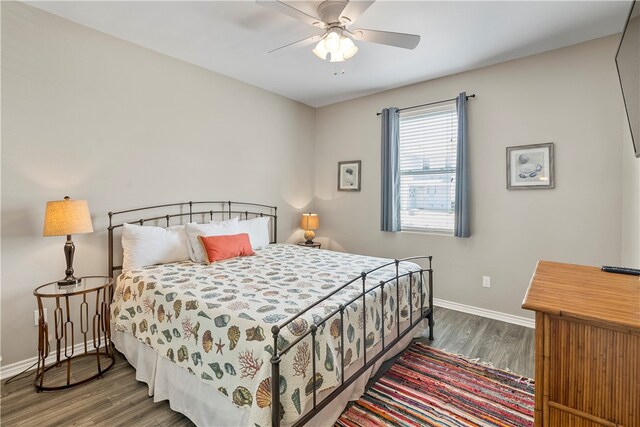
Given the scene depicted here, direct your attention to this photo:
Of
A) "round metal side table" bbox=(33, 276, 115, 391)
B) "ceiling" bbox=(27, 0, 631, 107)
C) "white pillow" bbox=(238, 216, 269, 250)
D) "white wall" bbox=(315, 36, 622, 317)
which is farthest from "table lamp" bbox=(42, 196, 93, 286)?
"white wall" bbox=(315, 36, 622, 317)

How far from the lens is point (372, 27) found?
2.64 metres

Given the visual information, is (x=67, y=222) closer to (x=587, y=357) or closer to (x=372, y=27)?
(x=372, y=27)

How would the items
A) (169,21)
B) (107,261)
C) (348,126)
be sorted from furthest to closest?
(348,126) → (107,261) → (169,21)

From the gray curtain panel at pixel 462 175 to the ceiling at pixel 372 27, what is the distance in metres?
0.48

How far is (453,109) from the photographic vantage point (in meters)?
3.72

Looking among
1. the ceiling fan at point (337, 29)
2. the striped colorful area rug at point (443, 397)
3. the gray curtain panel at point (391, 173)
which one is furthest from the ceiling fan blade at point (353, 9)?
the striped colorful area rug at point (443, 397)

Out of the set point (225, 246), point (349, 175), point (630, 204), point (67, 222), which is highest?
point (349, 175)

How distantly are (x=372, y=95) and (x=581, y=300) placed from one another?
12.7 feet

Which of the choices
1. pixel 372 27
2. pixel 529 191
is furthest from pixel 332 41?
pixel 529 191

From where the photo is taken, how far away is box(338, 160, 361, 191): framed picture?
4.57 metres

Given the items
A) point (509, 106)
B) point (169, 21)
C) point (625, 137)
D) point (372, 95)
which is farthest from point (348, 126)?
point (625, 137)

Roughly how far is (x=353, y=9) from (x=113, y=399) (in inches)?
121

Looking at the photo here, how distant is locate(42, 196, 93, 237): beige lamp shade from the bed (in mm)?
502

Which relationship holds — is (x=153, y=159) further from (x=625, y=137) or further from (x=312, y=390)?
(x=625, y=137)
